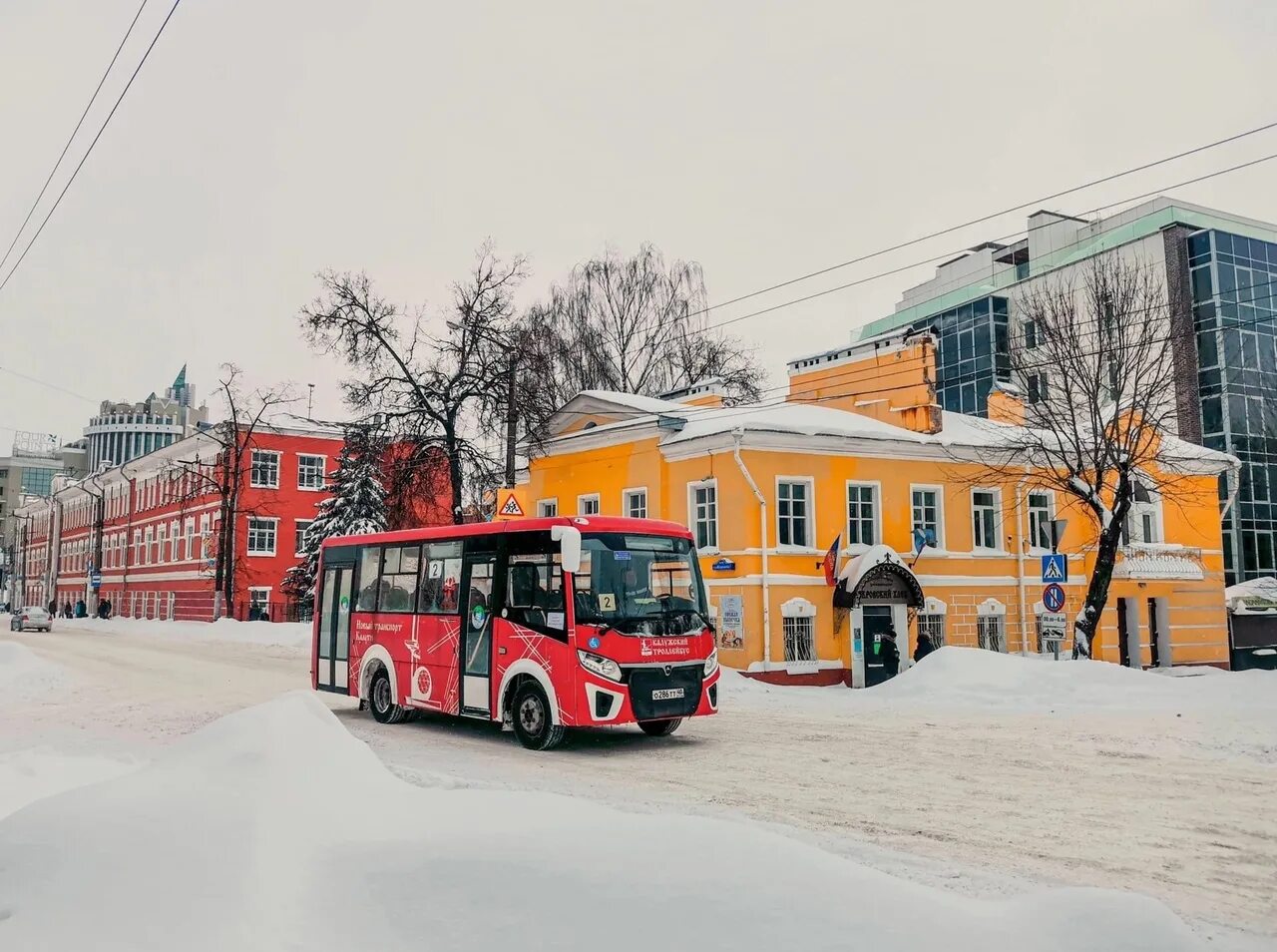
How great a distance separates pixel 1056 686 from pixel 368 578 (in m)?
13.1

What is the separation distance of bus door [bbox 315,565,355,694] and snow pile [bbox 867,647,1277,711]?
415 inches

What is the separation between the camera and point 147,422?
166750 mm

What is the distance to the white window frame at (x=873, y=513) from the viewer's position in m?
25.3

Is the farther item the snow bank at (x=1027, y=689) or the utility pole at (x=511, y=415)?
the utility pole at (x=511, y=415)

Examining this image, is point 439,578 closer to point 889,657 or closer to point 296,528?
point 889,657

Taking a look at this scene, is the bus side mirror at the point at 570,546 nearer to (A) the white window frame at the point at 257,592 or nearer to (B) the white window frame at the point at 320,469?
(A) the white window frame at the point at 257,592

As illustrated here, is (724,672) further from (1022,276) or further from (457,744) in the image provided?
(1022,276)

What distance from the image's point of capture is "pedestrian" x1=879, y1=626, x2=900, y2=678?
978 inches

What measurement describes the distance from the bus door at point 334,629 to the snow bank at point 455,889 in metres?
11.7

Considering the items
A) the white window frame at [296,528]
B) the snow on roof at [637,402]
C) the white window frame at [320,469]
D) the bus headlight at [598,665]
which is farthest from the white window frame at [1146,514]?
the white window frame at [296,528]

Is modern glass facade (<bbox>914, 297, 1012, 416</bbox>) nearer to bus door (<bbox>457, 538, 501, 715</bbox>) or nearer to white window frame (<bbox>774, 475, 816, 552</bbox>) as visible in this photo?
white window frame (<bbox>774, 475, 816, 552</bbox>)

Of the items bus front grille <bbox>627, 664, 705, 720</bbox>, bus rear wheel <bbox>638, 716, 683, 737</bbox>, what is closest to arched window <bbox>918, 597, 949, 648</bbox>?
bus rear wheel <bbox>638, 716, 683, 737</bbox>

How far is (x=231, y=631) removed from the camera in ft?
153

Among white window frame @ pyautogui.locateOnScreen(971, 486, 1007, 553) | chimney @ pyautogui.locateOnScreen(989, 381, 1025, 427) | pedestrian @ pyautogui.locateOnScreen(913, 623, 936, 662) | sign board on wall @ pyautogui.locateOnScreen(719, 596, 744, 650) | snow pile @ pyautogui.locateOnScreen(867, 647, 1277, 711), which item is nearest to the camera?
snow pile @ pyautogui.locateOnScreen(867, 647, 1277, 711)
